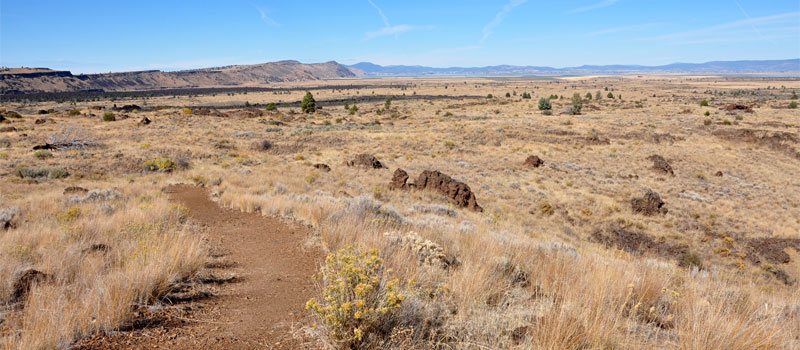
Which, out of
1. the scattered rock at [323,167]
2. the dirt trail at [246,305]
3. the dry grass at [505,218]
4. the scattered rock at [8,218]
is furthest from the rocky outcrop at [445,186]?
the scattered rock at [8,218]

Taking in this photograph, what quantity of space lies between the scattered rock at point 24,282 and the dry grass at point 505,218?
0.18 m

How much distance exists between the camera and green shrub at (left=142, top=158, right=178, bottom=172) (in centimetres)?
1911

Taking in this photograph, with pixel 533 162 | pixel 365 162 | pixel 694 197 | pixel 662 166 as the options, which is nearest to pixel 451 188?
pixel 365 162

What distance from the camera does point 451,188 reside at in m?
16.6

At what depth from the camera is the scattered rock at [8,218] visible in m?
7.68

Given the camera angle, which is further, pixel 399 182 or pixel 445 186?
pixel 399 182

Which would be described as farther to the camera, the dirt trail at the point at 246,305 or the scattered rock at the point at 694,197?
the scattered rock at the point at 694,197

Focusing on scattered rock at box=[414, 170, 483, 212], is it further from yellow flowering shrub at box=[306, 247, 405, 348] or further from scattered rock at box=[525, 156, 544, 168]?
yellow flowering shrub at box=[306, 247, 405, 348]

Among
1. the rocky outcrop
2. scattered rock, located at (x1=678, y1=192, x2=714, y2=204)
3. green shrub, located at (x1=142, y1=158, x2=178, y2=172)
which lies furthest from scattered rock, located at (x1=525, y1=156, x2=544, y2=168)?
green shrub, located at (x1=142, y1=158, x2=178, y2=172)

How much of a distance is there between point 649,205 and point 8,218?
20.9m

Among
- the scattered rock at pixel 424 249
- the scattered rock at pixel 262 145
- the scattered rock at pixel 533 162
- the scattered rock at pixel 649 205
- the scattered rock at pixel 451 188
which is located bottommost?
the scattered rock at pixel 649 205

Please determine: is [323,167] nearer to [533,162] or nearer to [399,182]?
[399,182]

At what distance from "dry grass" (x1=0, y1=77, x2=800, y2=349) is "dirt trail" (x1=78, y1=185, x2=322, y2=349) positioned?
387 millimetres

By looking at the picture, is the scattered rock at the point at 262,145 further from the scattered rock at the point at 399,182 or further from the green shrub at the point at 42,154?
the scattered rock at the point at 399,182
